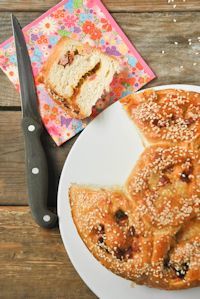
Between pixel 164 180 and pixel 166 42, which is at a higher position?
pixel 166 42

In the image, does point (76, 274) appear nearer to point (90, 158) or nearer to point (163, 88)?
point (90, 158)

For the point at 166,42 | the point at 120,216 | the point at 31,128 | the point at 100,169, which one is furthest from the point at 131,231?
the point at 166,42

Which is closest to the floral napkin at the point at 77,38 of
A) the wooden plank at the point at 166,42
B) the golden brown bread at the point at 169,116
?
the wooden plank at the point at 166,42

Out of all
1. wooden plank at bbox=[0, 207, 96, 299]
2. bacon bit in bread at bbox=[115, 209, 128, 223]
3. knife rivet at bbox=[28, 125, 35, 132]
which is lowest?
wooden plank at bbox=[0, 207, 96, 299]

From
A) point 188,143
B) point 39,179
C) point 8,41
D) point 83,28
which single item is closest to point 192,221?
point 188,143

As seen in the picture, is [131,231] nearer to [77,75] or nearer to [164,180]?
[164,180]

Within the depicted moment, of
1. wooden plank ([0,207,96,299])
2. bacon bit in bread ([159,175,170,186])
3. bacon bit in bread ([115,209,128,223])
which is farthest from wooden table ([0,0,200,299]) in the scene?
bacon bit in bread ([159,175,170,186])

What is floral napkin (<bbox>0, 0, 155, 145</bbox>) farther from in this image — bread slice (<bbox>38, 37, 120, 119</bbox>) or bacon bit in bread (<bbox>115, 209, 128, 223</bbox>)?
bacon bit in bread (<bbox>115, 209, 128, 223</bbox>)
